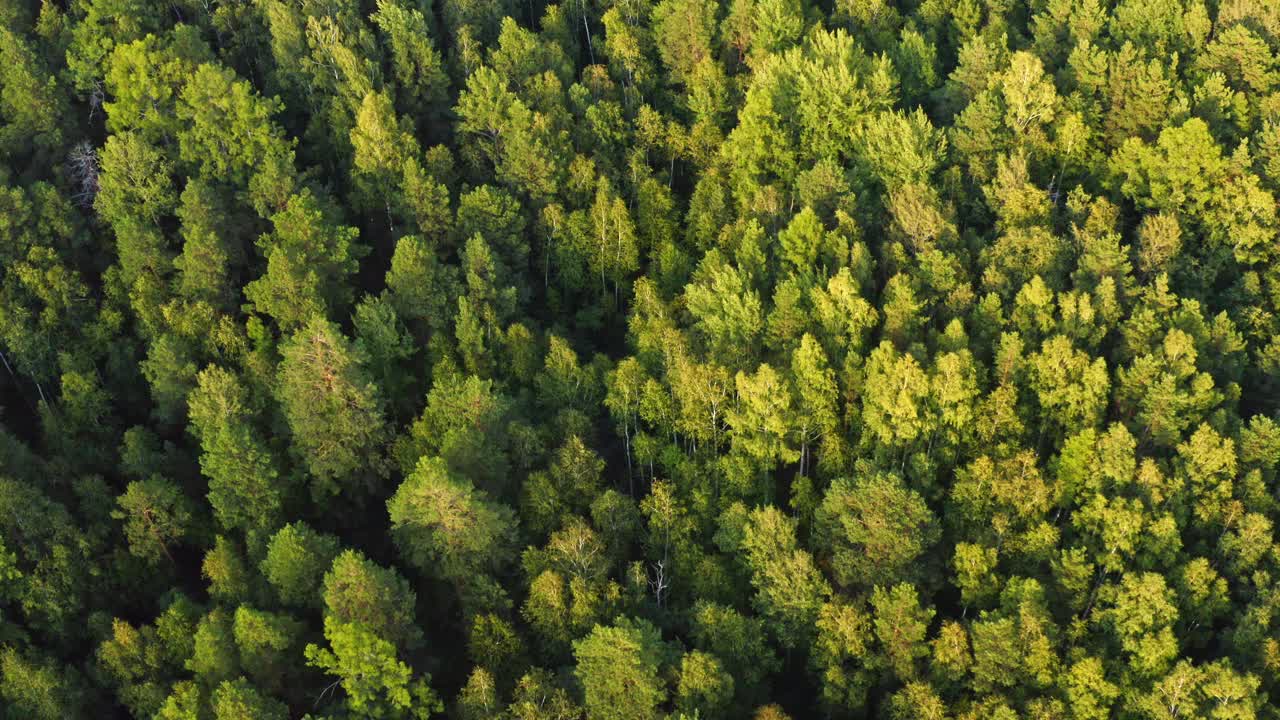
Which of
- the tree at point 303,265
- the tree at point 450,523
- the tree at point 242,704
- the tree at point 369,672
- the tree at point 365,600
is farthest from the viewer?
the tree at point 303,265

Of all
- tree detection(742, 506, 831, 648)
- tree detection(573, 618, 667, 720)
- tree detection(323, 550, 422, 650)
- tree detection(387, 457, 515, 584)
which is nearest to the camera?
tree detection(573, 618, 667, 720)

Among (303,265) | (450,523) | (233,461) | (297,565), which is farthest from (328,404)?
(303,265)

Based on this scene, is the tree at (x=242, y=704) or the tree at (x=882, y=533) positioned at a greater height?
the tree at (x=882, y=533)

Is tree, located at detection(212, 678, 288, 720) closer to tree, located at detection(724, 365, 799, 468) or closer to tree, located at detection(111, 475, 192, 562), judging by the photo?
tree, located at detection(111, 475, 192, 562)

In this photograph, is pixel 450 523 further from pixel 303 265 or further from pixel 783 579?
pixel 303 265

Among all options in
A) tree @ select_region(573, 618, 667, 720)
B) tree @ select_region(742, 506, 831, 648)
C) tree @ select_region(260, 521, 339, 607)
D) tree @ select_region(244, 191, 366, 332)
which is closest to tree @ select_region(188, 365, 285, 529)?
tree @ select_region(260, 521, 339, 607)

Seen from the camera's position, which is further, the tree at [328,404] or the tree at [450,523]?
the tree at [328,404]

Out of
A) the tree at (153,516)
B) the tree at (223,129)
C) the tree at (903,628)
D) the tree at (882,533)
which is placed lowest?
the tree at (153,516)

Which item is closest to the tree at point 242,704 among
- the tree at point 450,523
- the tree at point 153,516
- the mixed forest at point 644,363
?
the mixed forest at point 644,363

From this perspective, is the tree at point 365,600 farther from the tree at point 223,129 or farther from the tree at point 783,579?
the tree at point 223,129

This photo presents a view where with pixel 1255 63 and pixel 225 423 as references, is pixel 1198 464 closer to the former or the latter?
pixel 1255 63
